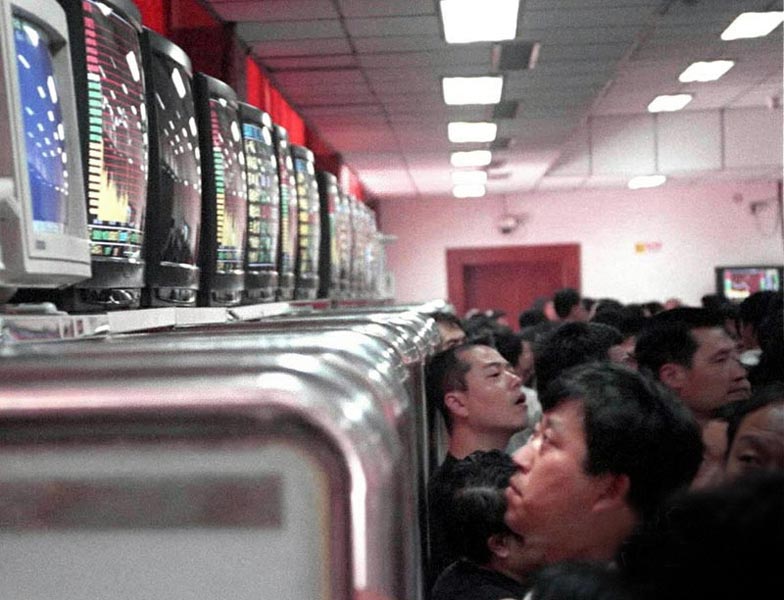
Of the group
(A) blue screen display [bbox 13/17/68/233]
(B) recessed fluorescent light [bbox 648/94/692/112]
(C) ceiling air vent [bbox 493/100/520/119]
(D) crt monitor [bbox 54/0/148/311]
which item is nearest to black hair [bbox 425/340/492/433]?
(D) crt monitor [bbox 54/0/148/311]

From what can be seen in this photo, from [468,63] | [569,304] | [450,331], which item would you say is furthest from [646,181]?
[450,331]

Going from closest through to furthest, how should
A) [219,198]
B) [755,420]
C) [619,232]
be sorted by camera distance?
[755,420] → [219,198] → [619,232]

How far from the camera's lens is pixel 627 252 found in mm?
16172

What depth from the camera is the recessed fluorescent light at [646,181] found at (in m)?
14.3

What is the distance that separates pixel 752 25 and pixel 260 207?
554cm

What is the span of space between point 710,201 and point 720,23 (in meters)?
8.92

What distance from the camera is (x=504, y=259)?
650 inches

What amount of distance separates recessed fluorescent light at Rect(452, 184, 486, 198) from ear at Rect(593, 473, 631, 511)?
1336 centimetres

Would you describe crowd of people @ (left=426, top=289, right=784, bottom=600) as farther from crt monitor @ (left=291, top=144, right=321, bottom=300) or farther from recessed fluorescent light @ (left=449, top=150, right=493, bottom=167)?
recessed fluorescent light @ (left=449, top=150, right=493, bottom=167)

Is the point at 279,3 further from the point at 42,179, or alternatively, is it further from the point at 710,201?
the point at 710,201

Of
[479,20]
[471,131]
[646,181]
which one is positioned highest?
[479,20]

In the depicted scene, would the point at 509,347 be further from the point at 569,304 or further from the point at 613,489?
the point at 569,304

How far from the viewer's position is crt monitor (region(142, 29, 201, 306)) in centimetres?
203

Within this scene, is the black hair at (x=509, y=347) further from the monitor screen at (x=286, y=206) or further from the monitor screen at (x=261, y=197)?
the monitor screen at (x=261, y=197)
